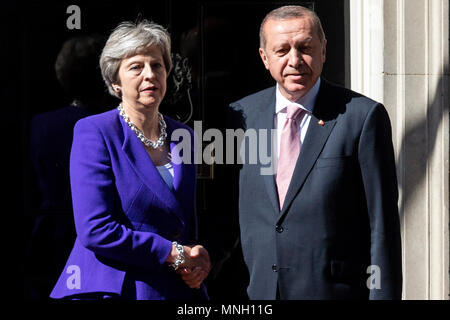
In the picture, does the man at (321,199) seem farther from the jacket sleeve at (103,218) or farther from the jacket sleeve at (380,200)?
the jacket sleeve at (103,218)

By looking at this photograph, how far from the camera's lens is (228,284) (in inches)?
215

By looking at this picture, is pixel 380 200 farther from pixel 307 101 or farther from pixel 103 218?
pixel 103 218

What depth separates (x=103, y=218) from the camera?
14.5ft

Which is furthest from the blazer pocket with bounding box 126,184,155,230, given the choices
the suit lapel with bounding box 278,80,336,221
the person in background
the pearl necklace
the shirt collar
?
the person in background

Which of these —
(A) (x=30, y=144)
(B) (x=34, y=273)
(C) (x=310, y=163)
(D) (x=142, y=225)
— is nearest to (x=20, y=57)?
(A) (x=30, y=144)

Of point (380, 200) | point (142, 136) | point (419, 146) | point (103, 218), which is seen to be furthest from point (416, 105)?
point (103, 218)

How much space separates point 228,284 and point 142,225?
1152 millimetres

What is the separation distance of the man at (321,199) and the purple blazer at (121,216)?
1.52 ft

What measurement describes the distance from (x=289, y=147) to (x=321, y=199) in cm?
37

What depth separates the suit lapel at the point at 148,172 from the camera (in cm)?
450

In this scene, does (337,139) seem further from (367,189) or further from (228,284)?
(228,284)

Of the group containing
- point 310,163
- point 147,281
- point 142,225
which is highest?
point 310,163
